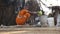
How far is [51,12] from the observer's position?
1.30 m

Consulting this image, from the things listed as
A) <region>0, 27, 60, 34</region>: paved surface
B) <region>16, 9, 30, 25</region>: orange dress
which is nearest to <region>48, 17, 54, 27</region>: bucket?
<region>0, 27, 60, 34</region>: paved surface

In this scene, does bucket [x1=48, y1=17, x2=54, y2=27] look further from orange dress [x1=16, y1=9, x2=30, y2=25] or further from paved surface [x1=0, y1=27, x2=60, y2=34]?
orange dress [x1=16, y1=9, x2=30, y2=25]

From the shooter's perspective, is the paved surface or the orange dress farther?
the orange dress

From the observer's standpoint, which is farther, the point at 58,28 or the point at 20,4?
the point at 20,4

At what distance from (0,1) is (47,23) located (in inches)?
19.0

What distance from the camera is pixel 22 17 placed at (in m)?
1.31

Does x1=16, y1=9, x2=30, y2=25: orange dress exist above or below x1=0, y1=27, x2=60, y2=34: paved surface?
above

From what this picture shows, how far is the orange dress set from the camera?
4.26ft

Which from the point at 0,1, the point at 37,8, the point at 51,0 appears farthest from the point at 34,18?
the point at 0,1

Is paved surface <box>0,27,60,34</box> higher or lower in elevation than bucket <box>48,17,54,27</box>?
lower

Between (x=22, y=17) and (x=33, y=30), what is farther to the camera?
(x=22, y=17)

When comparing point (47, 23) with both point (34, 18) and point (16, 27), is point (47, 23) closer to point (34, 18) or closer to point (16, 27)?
point (34, 18)

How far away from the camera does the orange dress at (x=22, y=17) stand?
4.26ft

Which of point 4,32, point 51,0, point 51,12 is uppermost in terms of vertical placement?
point 51,0
